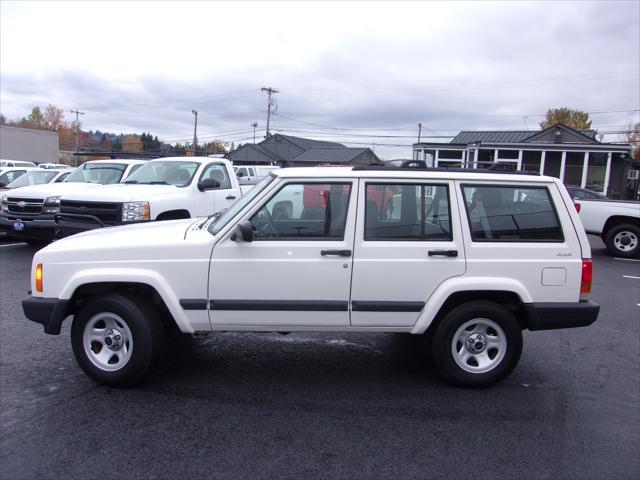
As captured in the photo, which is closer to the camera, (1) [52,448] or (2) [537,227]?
(1) [52,448]

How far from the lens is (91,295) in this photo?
4.36m

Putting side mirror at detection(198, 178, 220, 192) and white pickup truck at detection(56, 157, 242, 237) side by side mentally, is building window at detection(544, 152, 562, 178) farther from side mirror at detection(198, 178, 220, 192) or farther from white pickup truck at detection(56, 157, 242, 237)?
side mirror at detection(198, 178, 220, 192)

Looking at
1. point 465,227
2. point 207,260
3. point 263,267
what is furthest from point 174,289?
point 465,227

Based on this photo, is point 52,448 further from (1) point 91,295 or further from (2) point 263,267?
(2) point 263,267

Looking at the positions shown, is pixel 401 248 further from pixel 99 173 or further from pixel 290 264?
pixel 99 173

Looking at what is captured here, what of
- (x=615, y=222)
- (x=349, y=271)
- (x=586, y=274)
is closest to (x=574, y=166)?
(x=615, y=222)

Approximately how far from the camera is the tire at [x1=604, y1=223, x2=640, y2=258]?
490 inches

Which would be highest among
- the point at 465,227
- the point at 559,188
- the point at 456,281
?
the point at 559,188

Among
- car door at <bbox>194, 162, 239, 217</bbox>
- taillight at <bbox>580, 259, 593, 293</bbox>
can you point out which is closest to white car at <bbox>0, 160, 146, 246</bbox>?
car door at <bbox>194, 162, 239, 217</bbox>

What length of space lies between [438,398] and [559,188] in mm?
2054

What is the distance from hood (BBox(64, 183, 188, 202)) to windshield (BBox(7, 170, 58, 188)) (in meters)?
5.49

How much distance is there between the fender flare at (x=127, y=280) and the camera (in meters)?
4.11

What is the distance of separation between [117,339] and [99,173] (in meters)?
8.88

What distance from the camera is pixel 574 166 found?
30.2m
